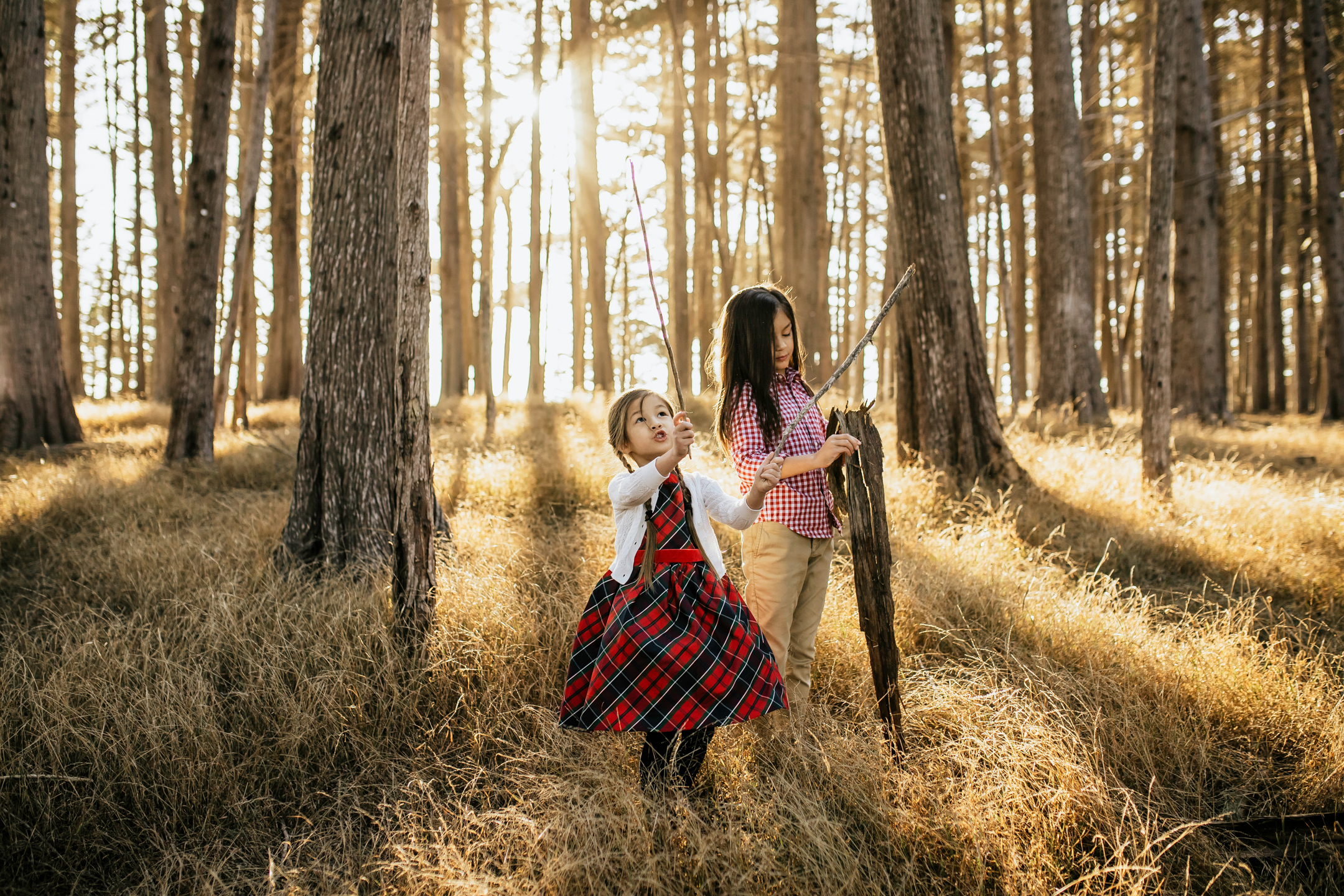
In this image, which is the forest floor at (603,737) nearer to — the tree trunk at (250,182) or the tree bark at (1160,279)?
the tree bark at (1160,279)

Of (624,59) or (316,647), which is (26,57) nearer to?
(316,647)

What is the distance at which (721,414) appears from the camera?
2600 millimetres

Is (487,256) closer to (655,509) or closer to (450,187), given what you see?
(655,509)

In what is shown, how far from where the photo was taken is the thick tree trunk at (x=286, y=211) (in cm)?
1135

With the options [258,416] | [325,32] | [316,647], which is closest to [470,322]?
[258,416]

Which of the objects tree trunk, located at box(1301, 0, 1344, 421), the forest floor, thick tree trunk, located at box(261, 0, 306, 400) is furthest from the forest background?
thick tree trunk, located at box(261, 0, 306, 400)

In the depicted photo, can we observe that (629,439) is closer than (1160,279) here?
Yes

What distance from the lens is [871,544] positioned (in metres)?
2.31

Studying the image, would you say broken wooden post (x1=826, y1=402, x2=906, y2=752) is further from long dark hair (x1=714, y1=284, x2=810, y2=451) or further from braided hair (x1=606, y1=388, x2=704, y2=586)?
braided hair (x1=606, y1=388, x2=704, y2=586)

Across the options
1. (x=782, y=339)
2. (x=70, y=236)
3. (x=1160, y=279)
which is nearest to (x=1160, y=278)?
(x=1160, y=279)

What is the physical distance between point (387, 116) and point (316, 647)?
9.67ft

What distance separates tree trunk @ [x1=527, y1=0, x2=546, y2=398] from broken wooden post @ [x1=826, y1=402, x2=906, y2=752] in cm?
899

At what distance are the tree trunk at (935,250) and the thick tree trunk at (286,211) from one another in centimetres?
959

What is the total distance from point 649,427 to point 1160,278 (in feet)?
16.8
